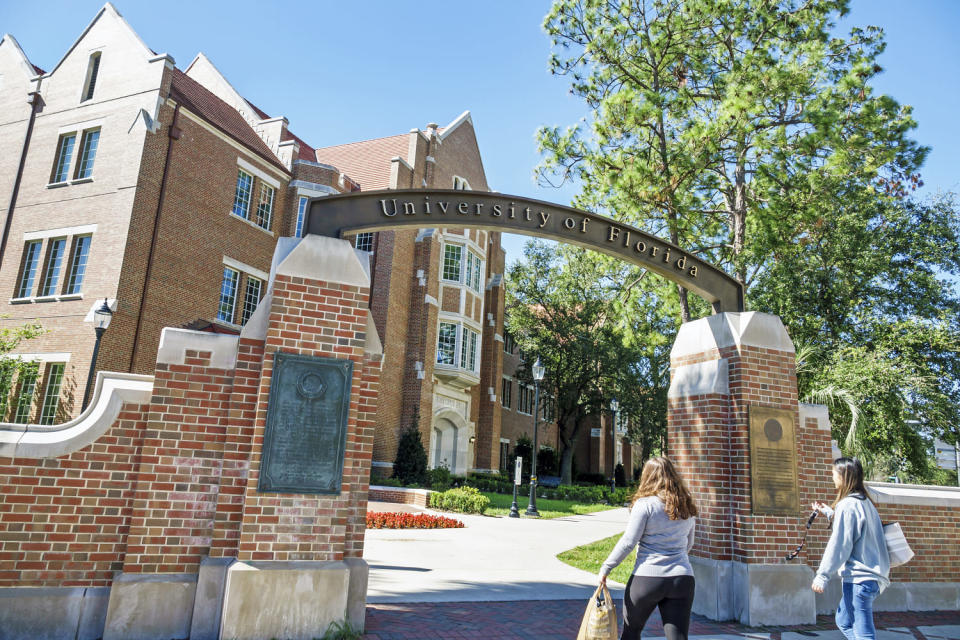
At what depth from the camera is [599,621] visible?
368 centimetres

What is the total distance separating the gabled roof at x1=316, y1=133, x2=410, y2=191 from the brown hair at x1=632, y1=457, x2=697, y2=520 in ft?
80.7

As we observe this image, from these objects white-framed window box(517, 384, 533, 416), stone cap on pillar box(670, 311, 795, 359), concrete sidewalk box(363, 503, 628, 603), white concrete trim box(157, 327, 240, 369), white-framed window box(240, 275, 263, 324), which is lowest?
concrete sidewalk box(363, 503, 628, 603)

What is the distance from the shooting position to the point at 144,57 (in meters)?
19.1

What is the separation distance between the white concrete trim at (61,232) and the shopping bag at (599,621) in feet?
61.8

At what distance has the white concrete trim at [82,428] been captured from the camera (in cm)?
481

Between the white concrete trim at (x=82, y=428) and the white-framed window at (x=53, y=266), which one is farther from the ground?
the white-framed window at (x=53, y=266)

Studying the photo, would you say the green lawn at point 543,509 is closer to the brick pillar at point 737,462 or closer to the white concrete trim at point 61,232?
the brick pillar at point 737,462

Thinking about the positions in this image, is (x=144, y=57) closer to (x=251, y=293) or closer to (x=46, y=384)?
(x=251, y=293)

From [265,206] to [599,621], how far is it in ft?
71.8

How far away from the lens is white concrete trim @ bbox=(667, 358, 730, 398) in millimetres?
6875

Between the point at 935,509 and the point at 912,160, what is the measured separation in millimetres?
9685

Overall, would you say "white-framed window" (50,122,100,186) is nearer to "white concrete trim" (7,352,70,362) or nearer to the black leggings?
"white concrete trim" (7,352,70,362)

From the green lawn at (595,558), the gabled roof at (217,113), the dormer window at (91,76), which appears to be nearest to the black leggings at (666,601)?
the green lawn at (595,558)

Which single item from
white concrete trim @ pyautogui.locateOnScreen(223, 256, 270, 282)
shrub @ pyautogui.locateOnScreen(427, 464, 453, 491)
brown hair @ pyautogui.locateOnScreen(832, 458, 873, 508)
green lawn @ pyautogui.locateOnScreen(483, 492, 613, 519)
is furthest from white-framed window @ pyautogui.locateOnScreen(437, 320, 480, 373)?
brown hair @ pyautogui.locateOnScreen(832, 458, 873, 508)
